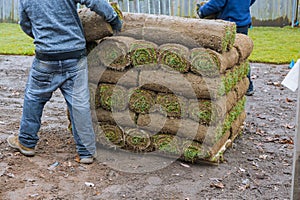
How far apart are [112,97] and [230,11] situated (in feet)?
10.5

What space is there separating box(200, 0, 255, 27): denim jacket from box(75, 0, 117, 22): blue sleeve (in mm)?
2811

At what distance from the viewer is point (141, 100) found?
18.0ft

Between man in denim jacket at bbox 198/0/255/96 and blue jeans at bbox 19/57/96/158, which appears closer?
blue jeans at bbox 19/57/96/158

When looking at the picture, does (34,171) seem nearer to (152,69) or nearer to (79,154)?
(79,154)

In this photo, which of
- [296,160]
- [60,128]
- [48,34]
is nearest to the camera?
[296,160]

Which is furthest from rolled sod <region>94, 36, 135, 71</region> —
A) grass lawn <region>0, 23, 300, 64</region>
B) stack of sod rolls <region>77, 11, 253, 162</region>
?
grass lawn <region>0, 23, 300, 64</region>

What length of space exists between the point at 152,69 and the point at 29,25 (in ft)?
4.58

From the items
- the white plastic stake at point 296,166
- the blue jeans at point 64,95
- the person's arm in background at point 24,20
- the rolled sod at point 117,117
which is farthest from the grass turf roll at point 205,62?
the white plastic stake at point 296,166

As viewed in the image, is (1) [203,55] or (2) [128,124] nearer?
(1) [203,55]

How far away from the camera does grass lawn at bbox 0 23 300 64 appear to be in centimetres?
1177

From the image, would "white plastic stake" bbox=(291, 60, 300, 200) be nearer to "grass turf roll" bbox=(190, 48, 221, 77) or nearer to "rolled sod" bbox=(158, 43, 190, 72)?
"grass turf roll" bbox=(190, 48, 221, 77)

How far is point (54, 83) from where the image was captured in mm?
5199

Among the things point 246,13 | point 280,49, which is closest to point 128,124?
point 246,13

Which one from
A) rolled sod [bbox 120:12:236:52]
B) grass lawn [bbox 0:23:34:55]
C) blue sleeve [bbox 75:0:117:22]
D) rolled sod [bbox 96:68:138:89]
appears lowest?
grass lawn [bbox 0:23:34:55]
